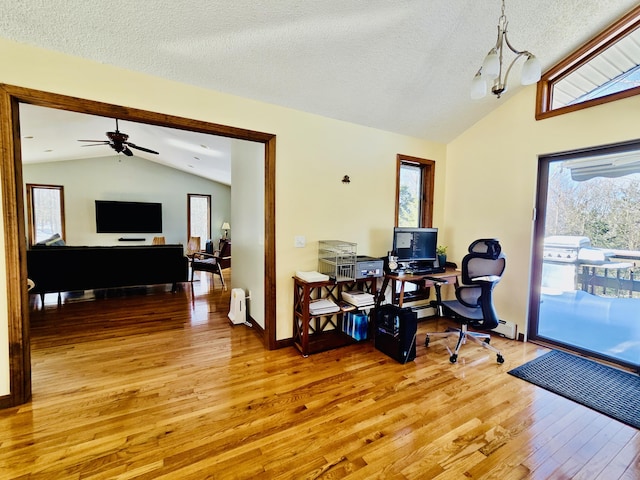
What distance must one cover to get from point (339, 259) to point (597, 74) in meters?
3.11

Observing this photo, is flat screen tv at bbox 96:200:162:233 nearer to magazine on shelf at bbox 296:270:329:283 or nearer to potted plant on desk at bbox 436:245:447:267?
magazine on shelf at bbox 296:270:329:283

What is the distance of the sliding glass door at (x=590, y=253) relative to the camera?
2555mm

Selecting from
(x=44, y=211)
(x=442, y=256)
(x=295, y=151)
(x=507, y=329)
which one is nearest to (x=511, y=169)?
(x=442, y=256)

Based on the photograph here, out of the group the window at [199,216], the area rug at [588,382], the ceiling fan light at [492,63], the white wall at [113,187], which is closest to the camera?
the ceiling fan light at [492,63]

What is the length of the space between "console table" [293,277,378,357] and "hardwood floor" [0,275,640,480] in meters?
0.13

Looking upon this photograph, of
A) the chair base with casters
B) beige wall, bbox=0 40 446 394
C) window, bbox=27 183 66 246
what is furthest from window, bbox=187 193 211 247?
the chair base with casters

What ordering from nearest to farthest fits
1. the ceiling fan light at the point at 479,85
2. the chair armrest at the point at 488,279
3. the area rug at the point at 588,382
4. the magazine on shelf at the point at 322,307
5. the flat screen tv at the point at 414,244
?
the ceiling fan light at the point at 479,85
the area rug at the point at 588,382
the chair armrest at the point at 488,279
the magazine on shelf at the point at 322,307
the flat screen tv at the point at 414,244

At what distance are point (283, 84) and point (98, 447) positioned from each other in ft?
9.55

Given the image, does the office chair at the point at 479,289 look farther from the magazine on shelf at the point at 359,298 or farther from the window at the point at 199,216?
the window at the point at 199,216

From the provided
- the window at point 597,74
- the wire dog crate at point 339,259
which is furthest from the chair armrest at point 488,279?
the window at point 597,74

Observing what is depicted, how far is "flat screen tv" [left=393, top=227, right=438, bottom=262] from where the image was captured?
327 centimetres

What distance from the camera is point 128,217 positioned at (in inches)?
307

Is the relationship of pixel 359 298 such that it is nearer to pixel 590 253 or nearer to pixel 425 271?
pixel 425 271

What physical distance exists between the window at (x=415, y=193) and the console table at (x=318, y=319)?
1171mm
